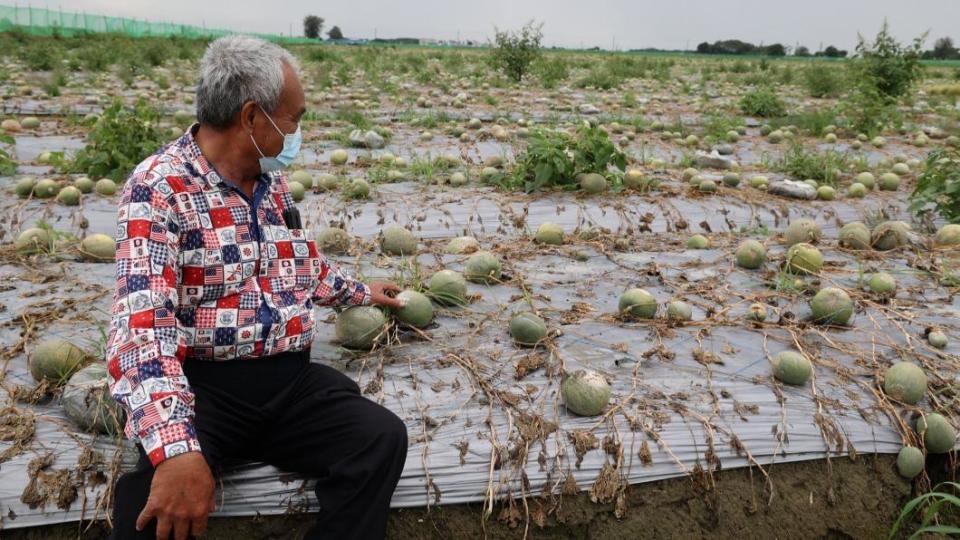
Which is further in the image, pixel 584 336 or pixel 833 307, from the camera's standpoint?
pixel 833 307

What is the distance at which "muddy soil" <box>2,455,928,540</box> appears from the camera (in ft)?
7.31

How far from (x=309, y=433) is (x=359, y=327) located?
81 centimetres

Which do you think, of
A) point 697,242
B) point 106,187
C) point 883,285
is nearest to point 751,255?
point 697,242

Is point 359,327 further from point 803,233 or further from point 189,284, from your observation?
point 803,233

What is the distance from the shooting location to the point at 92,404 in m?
2.39

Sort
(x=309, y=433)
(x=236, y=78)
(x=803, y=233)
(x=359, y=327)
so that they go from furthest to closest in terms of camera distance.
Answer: (x=803, y=233) → (x=359, y=327) → (x=309, y=433) → (x=236, y=78)

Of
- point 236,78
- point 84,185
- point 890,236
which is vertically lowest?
point 84,185

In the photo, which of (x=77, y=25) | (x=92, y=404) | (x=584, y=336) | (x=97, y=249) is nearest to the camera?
(x=92, y=404)

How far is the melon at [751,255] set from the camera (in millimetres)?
4254

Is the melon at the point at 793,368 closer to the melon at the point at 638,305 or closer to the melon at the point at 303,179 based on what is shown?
the melon at the point at 638,305

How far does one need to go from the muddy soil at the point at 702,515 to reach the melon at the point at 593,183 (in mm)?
3415

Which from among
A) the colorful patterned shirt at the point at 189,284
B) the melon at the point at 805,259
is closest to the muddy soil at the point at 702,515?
the colorful patterned shirt at the point at 189,284

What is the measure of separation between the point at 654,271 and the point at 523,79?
48.4 ft

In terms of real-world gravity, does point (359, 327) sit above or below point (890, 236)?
below
